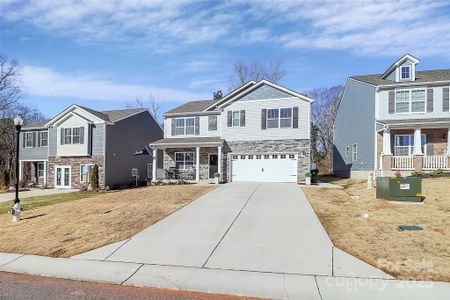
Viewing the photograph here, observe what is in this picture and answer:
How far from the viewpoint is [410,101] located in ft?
71.9

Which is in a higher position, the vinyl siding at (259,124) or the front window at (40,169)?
the vinyl siding at (259,124)

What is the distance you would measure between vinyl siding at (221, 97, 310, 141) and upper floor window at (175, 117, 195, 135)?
10.1 ft

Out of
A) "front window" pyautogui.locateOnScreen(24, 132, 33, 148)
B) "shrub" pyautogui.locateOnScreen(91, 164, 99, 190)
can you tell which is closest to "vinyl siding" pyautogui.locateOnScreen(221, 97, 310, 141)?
"shrub" pyautogui.locateOnScreen(91, 164, 99, 190)

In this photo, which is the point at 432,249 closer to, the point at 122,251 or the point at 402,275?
the point at 402,275

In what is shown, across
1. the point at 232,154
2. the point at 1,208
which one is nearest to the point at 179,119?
the point at 232,154

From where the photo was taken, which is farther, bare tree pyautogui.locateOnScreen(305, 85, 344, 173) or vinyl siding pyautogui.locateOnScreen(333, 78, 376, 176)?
bare tree pyautogui.locateOnScreen(305, 85, 344, 173)

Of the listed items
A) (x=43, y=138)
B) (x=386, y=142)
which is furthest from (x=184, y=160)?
(x=43, y=138)

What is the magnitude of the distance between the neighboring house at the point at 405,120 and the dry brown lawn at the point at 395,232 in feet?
22.1

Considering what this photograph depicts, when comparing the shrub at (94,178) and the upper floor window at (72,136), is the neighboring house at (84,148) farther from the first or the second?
the shrub at (94,178)

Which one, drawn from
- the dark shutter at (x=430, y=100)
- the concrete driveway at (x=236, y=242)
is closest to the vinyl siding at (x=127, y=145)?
the concrete driveway at (x=236, y=242)

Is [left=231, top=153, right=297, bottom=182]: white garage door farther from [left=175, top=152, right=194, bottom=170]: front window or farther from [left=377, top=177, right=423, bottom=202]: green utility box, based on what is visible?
[left=377, top=177, right=423, bottom=202]: green utility box

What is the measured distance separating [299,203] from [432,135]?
14378mm

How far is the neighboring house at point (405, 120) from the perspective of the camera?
20531mm

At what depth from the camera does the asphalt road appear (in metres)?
5.38
